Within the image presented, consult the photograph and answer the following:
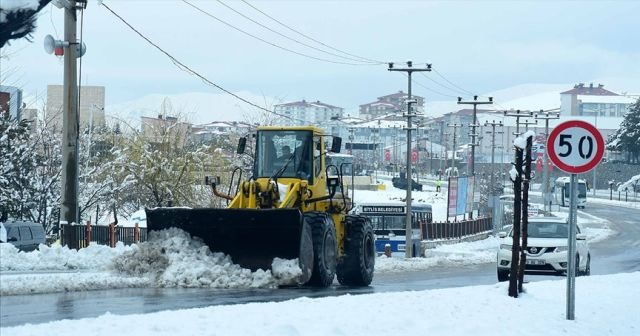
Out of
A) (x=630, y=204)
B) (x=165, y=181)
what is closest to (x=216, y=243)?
(x=165, y=181)

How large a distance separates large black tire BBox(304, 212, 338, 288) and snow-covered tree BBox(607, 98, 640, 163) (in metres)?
105

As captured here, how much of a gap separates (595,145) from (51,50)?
13925 millimetres

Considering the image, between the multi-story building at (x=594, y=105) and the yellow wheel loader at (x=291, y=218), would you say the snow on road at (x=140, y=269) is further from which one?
the multi-story building at (x=594, y=105)

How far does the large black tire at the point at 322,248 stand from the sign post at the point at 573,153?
19.1ft

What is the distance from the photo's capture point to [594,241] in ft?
214

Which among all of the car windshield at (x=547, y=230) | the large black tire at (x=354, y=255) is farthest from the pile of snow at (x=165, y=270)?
the car windshield at (x=547, y=230)

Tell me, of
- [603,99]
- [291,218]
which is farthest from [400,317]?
[603,99]

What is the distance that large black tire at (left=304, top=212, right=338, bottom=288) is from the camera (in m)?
19.7

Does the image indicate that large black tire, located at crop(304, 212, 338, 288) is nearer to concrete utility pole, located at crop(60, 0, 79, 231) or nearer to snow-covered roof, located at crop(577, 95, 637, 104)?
concrete utility pole, located at crop(60, 0, 79, 231)

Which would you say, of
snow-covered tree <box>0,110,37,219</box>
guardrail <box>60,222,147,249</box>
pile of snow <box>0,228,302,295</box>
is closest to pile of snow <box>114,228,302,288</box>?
pile of snow <box>0,228,302,295</box>

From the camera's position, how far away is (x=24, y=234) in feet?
100

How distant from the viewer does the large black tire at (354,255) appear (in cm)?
2216

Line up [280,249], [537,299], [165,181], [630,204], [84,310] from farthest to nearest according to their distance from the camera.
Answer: [630,204], [165,181], [280,249], [537,299], [84,310]

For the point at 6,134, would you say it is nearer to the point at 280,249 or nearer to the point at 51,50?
the point at 51,50
